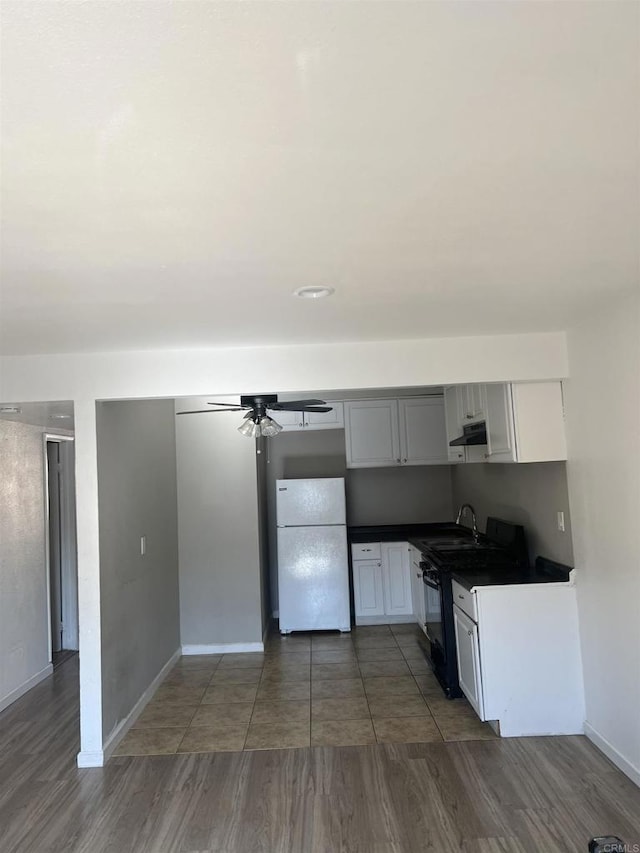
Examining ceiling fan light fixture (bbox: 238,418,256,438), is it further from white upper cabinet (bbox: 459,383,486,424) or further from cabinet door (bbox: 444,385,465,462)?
cabinet door (bbox: 444,385,465,462)

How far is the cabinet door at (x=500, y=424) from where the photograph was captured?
139 inches

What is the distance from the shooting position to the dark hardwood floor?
99.7 inches

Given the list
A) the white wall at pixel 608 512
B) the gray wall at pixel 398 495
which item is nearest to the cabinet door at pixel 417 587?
the gray wall at pixel 398 495

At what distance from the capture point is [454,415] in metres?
5.04

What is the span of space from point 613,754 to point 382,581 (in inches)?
117

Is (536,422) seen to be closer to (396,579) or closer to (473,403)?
(473,403)

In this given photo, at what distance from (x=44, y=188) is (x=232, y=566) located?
4309 mm

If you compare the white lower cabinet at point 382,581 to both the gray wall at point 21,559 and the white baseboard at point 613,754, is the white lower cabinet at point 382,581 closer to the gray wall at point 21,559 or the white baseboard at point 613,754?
the white baseboard at point 613,754

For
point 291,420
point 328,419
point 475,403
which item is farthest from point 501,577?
point 291,420

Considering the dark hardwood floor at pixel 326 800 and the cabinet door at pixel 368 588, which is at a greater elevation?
the cabinet door at pixel 368 588

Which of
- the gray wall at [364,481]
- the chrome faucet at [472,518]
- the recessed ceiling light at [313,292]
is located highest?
the recessed ceiling light at [313,292]

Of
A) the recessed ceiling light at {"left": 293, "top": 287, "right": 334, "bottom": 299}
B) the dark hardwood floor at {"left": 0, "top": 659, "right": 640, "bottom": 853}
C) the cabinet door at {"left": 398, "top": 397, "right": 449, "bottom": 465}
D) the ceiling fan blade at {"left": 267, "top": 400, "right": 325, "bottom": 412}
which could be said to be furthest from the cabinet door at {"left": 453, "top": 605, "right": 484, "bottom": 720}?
the cabinet door at {"left": 398, "top": 397, "right": 449, "bottom": 465}

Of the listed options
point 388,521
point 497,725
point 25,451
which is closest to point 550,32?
point 497,725

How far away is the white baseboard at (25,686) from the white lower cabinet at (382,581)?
276 centimetres
